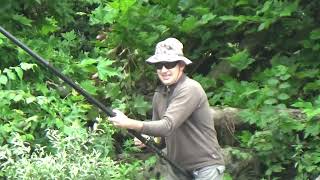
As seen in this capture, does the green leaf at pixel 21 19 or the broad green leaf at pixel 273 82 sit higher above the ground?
the green leaf at pixel 21 19

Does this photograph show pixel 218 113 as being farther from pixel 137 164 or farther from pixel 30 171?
pixel 30 171

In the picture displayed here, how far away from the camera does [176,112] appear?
148 inches

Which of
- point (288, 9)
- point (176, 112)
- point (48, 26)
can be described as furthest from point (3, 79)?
point (288, 9)

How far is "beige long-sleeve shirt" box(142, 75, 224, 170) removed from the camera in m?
3.84

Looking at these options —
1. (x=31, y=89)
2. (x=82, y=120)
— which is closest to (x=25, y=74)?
(x=31, y=89)

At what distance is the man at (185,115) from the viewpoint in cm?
386

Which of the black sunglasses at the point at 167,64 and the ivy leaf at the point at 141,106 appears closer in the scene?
the black sunglasses at the point at 167,64

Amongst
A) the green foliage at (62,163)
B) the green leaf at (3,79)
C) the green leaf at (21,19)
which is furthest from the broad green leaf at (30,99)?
the green leaf at (21,19)

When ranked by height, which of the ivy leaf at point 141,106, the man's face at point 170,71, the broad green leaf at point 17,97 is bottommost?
the ivy leaf at point 141,106

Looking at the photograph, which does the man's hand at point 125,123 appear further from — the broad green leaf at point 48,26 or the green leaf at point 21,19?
the broad green leaf at point 48,26

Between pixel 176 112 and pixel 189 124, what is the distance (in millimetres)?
250

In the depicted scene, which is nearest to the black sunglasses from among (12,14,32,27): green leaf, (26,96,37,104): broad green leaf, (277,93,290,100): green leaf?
(26,96,37,104): broad green leaf

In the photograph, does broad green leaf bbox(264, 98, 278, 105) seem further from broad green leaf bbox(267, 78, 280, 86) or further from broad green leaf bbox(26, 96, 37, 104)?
broad green leaf bbox(26, 96, 37, 104)

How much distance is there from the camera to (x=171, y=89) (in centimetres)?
399
